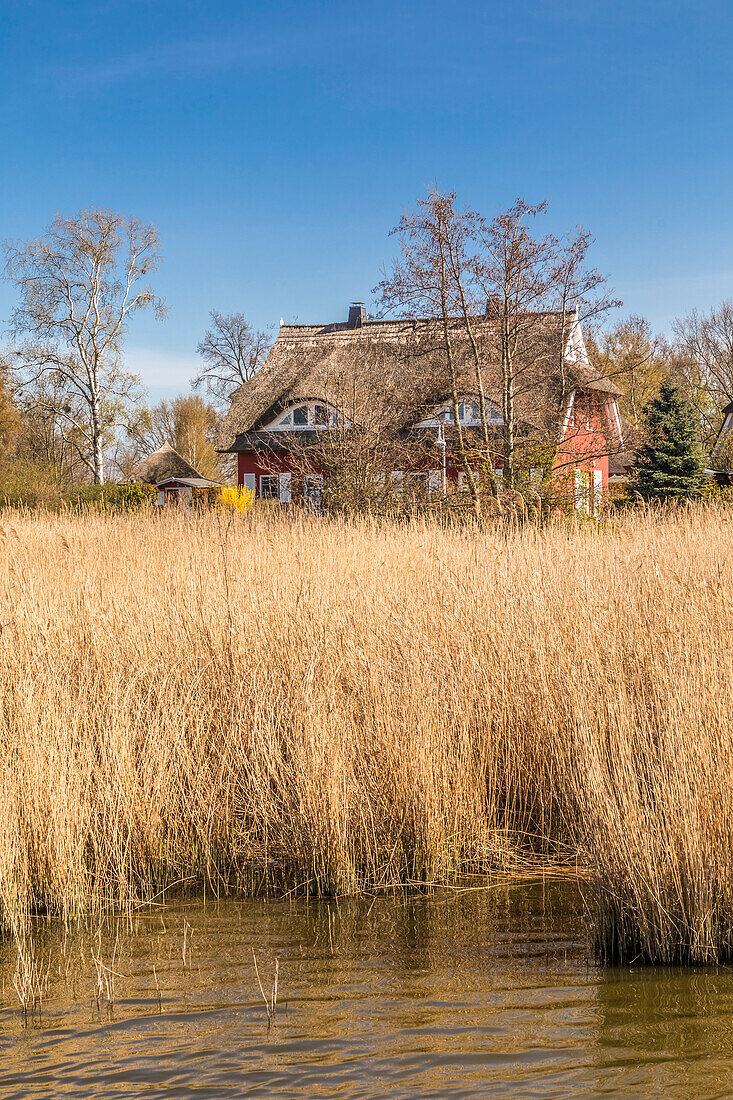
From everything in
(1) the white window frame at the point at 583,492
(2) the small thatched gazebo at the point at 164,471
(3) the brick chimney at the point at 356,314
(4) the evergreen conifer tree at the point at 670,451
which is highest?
(3) the brick chimney at the point at 356,314

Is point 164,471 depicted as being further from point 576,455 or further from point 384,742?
point 384,742

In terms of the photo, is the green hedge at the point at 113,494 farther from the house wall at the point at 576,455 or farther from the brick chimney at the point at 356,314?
the brick chimney at the point at 356,314

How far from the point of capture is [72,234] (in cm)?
3375

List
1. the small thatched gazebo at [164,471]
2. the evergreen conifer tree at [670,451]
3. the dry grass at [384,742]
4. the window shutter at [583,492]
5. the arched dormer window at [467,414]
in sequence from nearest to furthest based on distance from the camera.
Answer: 1. the dry grass at [384,742]
2. the window shutter at [583,492]
3. the arched dormer window at [467,414]
4. the evergreen conifer tree at [670,451]
5. the small thatched gazebo at [164,471]

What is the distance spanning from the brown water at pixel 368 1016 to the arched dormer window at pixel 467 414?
588 inches

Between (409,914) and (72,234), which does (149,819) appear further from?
(72,234)

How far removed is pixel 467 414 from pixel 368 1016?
27.6 m

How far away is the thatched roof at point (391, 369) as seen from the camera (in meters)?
19.3

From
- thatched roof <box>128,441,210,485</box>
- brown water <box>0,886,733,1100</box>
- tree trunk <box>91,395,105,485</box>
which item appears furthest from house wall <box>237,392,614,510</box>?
thatched roof <box>128,441,210,485</box>

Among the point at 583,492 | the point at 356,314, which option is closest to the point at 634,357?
the point at 356,314

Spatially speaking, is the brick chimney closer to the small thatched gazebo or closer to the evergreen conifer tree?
the small thatched gazebo

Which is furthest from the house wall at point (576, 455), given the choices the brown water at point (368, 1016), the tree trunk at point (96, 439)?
the brown water at point (368, 1016)

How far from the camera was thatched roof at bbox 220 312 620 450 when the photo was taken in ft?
63.3

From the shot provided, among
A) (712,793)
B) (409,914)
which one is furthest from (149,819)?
(712,793)
